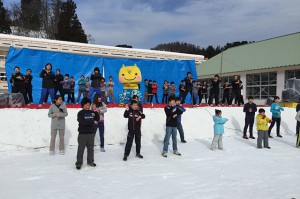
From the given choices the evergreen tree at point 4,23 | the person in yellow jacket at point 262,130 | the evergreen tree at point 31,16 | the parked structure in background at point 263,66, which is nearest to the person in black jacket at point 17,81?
the person in yellow jacket at point 262,130

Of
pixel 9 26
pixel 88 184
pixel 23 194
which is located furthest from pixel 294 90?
pixel 9 26

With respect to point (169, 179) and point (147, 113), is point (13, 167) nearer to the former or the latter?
point (169, 179)

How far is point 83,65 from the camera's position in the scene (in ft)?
48.5

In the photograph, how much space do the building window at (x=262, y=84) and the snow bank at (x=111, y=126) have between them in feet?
34.1

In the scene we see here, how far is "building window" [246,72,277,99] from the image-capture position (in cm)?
2270

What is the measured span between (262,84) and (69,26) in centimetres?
3191

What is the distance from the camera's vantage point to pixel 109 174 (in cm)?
597

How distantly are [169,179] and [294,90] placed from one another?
13.2 meters

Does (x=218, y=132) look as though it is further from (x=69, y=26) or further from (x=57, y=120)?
(x=69, y=26)

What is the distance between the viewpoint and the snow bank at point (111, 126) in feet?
27.9

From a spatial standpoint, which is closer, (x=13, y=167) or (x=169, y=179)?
(x=169, y=179)

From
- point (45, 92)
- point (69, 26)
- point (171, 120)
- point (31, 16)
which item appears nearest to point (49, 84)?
point (45, 92)

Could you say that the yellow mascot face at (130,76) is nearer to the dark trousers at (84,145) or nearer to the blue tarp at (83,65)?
the blue tarp at (83,65)

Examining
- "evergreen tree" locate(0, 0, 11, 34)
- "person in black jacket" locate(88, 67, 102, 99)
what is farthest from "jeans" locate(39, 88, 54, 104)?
"evergreen tree" locate(0, 0, 11, 34)
